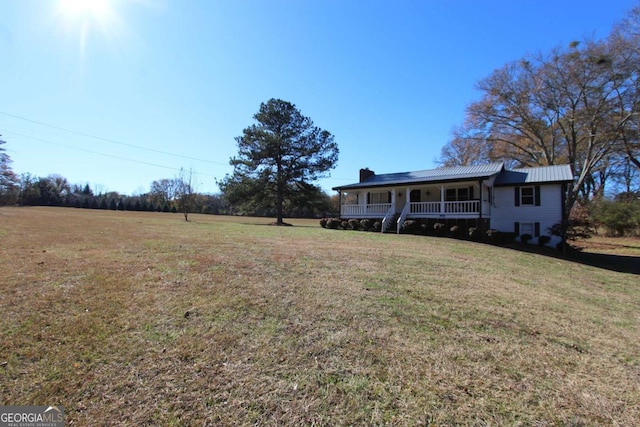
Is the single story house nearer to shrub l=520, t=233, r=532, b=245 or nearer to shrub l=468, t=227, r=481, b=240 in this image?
shrub l=520, t=233, r=532, b=245

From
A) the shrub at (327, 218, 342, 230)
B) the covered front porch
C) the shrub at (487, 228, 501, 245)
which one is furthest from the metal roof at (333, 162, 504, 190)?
the shrub at (487, 228, 501, 245)

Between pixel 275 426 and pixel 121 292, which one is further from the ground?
pixel 121 292

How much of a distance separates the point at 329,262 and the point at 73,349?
224 inches

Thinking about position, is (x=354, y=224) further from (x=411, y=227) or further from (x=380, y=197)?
(x=380, y=197)

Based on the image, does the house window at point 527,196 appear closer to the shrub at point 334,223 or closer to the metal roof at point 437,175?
the metal roof at point 437,175

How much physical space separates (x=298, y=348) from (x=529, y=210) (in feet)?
67.0

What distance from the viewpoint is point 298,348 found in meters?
3.60

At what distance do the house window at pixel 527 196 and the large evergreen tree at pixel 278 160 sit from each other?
18685 millimetres

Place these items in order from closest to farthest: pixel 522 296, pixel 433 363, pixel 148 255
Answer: pixel 433 363
pixel 522 296
pixel 148 255

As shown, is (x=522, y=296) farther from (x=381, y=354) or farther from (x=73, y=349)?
(x=73, y=349)

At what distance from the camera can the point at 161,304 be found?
180 inches

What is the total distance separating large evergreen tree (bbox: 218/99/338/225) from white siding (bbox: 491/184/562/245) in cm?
1777

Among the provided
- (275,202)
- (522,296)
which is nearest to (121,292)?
(522,296)

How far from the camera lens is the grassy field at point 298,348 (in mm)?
2693
